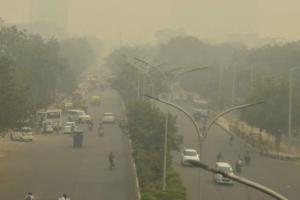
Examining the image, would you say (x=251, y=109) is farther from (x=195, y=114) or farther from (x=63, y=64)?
(x=63, y=64)

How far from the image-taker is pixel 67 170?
32.1m

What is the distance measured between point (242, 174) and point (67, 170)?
6810 mm

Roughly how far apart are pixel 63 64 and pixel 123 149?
84.2 ft

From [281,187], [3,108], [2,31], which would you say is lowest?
[281,187]

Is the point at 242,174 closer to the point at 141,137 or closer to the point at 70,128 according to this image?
the point at 141,137

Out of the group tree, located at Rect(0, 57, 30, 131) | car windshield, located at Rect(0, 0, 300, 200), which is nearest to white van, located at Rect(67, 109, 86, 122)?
car windshield, located at Rect(0, 0, 300, 200)

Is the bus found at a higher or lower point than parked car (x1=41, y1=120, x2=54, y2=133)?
higher

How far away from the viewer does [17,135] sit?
42906mm

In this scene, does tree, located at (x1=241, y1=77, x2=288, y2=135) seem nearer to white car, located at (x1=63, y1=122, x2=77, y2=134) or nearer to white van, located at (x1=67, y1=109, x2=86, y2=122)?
white car, located at (x1=63, y1=122, x2=77, y2=134)

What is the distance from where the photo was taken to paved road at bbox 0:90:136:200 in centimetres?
2673

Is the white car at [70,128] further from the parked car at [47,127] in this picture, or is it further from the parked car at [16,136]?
the parked car at [16,136]

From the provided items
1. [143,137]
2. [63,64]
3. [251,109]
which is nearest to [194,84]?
[63,64]

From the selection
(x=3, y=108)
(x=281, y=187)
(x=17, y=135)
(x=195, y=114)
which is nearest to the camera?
(x=281, y=187)

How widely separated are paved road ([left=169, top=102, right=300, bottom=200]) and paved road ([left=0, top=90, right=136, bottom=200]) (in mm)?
2236
